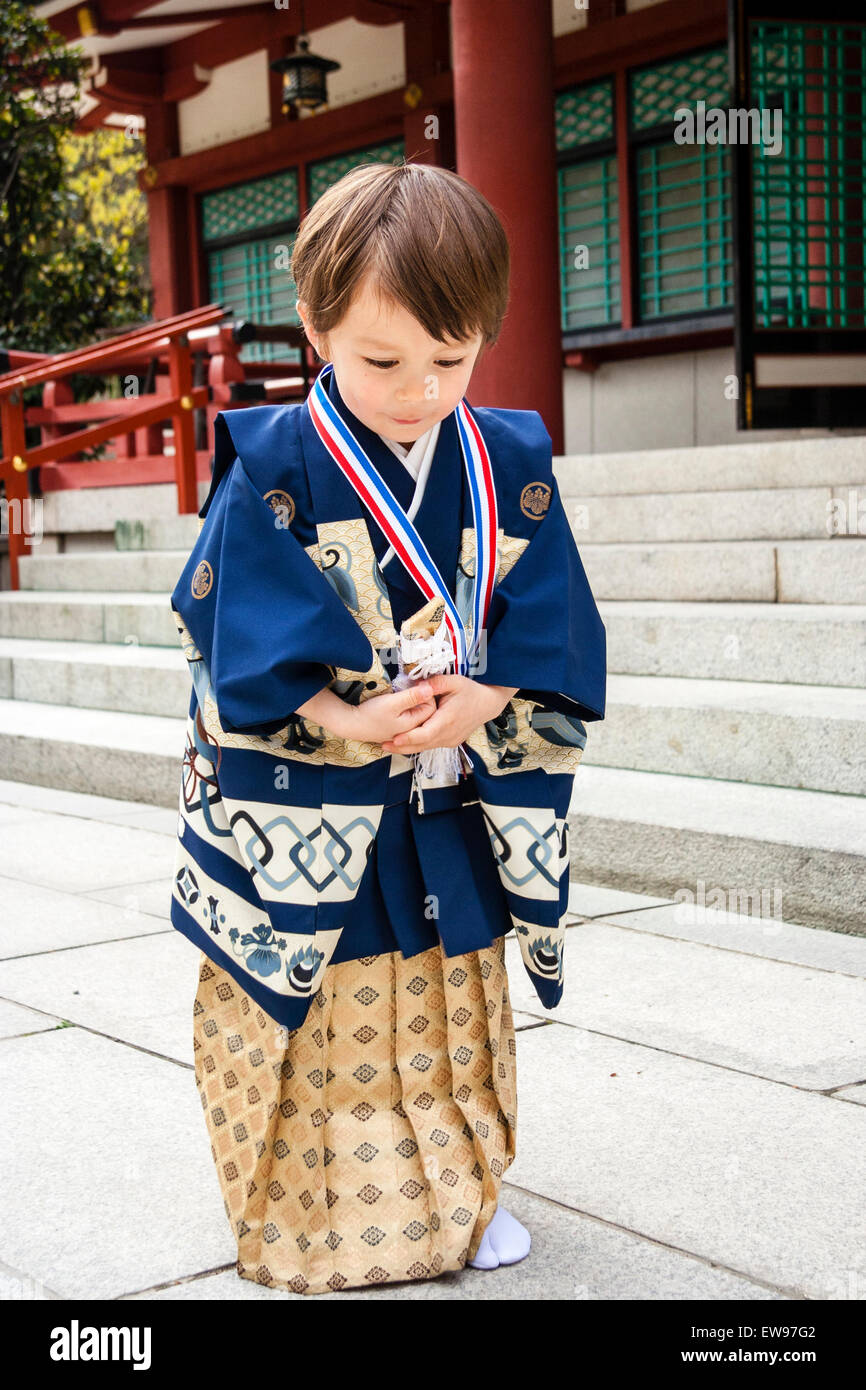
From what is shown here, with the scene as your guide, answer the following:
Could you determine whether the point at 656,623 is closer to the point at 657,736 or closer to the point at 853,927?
the point at 657,736

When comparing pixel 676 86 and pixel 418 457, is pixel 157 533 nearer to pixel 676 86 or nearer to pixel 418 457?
pixel 676 86

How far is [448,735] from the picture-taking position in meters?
1.64

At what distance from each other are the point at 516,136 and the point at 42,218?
510cm

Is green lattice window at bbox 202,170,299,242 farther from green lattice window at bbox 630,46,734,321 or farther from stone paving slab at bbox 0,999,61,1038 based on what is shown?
stone paving slab at bbox 0,999,61,1038

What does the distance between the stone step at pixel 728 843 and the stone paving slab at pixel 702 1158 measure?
80 cm

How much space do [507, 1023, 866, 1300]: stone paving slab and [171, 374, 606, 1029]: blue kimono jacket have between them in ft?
1.28

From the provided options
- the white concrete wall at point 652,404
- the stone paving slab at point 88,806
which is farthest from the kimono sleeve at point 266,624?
the white concrete wall at point 652,404

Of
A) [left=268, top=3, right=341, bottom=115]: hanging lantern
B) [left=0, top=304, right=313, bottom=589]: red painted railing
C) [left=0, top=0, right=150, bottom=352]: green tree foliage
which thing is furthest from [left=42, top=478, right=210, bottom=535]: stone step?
[left=268, top=3, right=341, bottom=115]: hanging lantern

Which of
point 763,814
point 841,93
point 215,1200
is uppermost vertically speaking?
point 841,93

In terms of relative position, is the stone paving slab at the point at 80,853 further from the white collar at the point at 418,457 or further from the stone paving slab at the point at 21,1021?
Answer: the white collar at the point at 418,457

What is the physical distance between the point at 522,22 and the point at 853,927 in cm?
466

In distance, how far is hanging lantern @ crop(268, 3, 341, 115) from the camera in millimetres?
8711

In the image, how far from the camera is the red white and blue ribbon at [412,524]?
165cm
